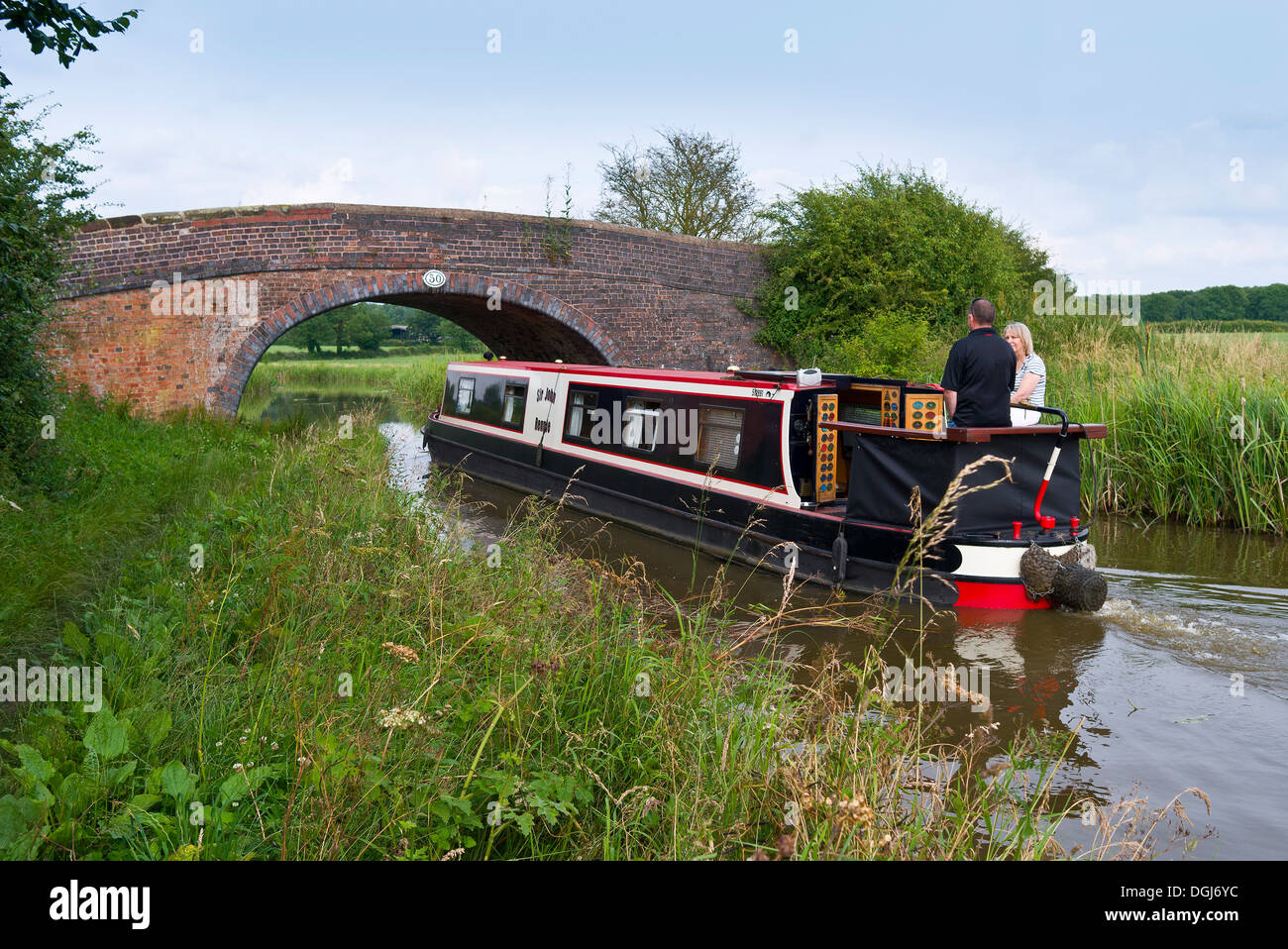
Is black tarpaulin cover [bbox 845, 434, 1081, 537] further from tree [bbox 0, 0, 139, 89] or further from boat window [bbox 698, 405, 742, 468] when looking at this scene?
tree [bbox 0, 0, 139, 89]

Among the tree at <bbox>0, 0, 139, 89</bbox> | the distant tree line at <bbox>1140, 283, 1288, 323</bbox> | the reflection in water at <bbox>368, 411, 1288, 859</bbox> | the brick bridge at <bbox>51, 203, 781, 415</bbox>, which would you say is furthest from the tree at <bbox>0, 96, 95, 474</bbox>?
the distant tree line at <bbox>1140, 283, 1288, 323</bbox>

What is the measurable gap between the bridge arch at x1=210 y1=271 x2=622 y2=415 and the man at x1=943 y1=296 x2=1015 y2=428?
29.5 ft

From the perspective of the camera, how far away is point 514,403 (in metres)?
11.1

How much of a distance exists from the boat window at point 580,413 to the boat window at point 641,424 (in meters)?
0.64

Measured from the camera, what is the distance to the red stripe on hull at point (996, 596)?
5996mm

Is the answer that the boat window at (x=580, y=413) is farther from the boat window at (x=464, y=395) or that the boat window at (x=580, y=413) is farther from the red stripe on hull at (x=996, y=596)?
the red stripe on hull at (x=996, y=596)

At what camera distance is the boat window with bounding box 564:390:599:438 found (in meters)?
9.57

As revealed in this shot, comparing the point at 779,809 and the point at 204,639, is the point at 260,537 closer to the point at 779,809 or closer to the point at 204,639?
the point at 204,639

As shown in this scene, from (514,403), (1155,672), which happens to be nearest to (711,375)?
(514,403)

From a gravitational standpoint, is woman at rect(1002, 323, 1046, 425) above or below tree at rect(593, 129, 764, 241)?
below

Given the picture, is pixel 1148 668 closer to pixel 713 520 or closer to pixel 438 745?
pixel 713 520

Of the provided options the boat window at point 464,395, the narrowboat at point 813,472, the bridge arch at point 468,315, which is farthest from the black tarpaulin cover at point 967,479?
the bridge arch at point 468,315

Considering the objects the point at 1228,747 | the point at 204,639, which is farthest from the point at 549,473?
the point at 1228,747

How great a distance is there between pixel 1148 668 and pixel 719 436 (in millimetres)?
3824
